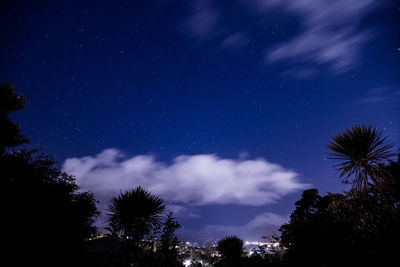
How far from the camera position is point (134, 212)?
1238 cm

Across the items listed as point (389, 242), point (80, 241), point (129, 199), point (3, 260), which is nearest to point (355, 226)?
point (389, 242)

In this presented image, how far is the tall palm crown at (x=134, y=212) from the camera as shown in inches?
480

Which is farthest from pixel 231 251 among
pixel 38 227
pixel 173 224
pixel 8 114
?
pixel 8 114

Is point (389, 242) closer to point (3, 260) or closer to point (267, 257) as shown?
point (3, 260)

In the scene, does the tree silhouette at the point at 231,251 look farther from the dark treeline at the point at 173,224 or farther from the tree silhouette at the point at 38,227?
the tree silhouette at the point at 38,227

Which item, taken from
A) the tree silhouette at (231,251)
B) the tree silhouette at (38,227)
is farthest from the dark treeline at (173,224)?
the tree silhouette at (231,251)

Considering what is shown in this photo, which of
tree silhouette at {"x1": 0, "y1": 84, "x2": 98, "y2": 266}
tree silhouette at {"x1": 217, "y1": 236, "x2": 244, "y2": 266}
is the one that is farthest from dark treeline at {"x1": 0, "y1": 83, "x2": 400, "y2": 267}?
tree silhouette at {"x1": 217, "y1": 236, "x2": 244, "y2": 266}

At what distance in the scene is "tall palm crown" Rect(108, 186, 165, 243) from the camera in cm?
1218

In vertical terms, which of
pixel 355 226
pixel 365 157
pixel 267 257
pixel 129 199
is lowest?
pixel 267 257

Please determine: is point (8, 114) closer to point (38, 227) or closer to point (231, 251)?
point (38, 227)

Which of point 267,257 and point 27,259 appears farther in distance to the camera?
point 267,257

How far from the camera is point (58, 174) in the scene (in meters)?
12.7

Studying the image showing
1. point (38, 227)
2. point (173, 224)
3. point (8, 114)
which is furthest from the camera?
point (8, 114)

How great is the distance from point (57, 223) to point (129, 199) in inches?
255
